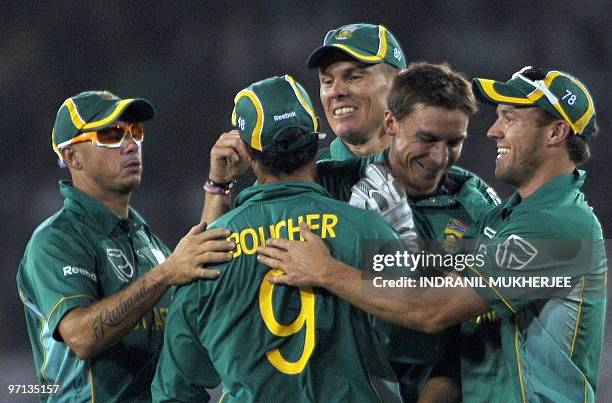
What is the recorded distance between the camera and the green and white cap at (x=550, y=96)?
303cm

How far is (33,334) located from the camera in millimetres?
3520

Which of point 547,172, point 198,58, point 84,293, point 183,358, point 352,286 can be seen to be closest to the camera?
point 352,286

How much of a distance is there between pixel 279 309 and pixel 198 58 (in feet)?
16.0

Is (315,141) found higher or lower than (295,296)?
higher

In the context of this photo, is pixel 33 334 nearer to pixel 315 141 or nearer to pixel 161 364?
pixel 161 364

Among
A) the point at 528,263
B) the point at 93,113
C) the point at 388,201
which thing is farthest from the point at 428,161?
the point at 93,113

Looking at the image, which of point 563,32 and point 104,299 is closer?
point 104,299

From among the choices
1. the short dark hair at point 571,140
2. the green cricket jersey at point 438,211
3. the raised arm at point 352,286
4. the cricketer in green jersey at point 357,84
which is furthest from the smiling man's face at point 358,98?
the raised arm at point 352,286

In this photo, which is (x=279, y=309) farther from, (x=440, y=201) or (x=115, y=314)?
(x=440, y=201)

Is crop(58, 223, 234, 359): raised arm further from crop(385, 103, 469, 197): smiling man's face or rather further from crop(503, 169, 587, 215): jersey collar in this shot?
crop(503, 169, 587, 215): jersey collar

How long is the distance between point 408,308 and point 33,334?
1.43 metres

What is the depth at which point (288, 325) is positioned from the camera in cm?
267

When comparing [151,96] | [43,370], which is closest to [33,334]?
[43,370]

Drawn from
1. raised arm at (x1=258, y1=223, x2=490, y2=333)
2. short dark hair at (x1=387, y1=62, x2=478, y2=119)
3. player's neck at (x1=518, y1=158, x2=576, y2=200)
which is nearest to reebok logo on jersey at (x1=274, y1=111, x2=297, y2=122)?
raised arm at (x1=258, y1=223, x2=490, y2=333)
